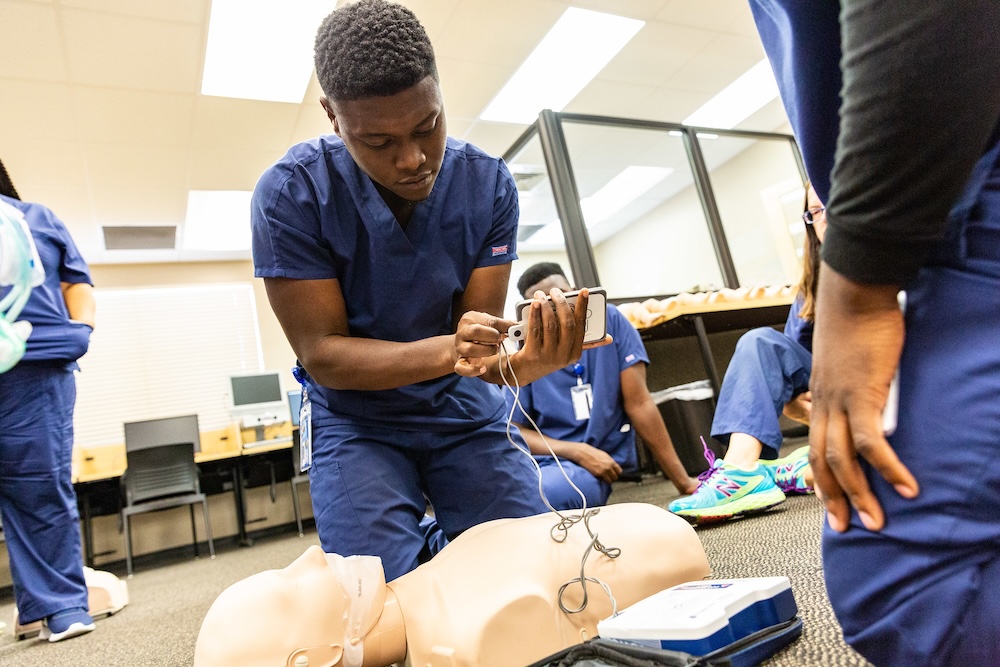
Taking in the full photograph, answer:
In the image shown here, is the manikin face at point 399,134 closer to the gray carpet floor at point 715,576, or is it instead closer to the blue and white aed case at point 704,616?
the blue and white aed case at point 704,616

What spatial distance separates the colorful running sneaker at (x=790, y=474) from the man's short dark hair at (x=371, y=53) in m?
1.39

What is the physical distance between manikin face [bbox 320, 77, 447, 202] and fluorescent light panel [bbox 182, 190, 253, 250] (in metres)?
3.94

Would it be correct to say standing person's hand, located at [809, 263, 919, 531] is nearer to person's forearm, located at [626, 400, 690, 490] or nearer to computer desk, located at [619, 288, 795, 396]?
person's forearm, located at [626, 400, 690, 490]

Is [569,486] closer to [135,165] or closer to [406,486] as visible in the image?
[406,486]

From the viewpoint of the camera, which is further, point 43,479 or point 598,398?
point 598,398

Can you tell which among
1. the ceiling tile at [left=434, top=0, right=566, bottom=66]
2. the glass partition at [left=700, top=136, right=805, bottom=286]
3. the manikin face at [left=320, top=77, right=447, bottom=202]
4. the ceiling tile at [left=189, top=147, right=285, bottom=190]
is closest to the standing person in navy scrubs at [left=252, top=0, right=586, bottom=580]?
the manikin face at [left=320, top=77, right=447, bottom=202]

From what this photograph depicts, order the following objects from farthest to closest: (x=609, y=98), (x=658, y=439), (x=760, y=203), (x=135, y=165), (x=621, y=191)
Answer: (x=621, y=191), (x=760, y=203), (x=609, y=98), (x=135, y=165), (x=658, y=439)

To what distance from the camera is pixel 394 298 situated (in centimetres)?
116

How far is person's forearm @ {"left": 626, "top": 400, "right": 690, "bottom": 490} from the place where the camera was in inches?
81.8

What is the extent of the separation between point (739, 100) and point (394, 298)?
4755mm

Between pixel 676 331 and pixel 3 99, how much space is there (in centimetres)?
362

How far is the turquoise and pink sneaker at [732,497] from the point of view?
1590 mm

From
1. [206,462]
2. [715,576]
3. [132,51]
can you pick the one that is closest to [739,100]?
[132,51]

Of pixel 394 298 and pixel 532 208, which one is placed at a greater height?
pixel 532 208
